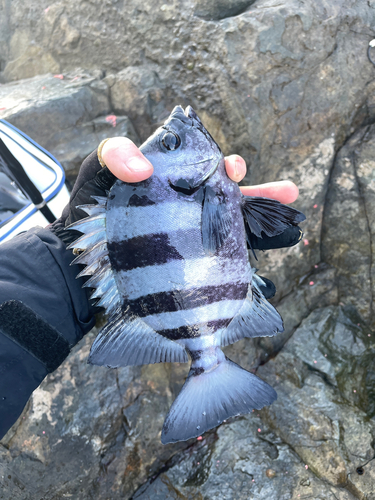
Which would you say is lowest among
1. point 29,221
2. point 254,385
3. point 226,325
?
point 254,385

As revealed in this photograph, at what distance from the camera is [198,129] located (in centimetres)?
160

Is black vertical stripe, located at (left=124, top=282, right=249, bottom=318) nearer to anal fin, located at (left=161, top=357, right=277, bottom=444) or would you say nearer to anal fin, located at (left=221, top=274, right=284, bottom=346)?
anal fin, located at (left=221, top=274, right=284, bottom=346)

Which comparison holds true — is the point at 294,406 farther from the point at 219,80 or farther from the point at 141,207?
the point at 219,80

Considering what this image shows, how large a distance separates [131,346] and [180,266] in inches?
18.3

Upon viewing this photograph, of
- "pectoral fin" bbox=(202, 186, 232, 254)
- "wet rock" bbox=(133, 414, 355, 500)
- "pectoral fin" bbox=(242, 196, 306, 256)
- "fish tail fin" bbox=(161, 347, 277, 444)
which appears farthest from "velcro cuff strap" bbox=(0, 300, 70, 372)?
"wet rock" bbox=(133, 414, 355, 500)

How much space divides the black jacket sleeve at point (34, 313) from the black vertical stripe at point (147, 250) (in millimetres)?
580

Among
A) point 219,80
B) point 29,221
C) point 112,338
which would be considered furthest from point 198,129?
point 29,221

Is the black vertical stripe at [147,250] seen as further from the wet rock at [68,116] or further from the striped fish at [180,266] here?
the wet rock at [68,116]

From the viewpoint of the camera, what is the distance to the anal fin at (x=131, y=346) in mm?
1564

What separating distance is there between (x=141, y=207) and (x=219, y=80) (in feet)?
7.08

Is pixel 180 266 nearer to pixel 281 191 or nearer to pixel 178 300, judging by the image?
pixel 178 300

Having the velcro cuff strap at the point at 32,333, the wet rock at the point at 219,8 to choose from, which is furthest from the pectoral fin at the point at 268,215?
the wet rock at the point at 219,8

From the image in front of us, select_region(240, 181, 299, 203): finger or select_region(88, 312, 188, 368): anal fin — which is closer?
select_region(88, 312, 188, 368): anal fin

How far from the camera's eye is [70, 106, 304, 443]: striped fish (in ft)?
4.97
